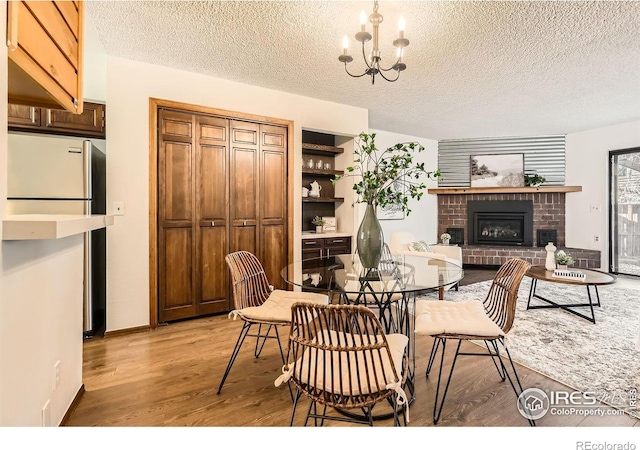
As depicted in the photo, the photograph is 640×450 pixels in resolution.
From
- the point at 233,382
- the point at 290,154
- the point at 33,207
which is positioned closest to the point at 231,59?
the point at 290,154

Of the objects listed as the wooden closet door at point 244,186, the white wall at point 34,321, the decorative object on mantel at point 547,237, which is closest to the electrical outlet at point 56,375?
the white wall at point 34,321

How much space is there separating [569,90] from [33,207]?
18.4 feet

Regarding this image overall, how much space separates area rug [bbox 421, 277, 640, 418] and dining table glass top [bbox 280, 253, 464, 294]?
95 centimetres

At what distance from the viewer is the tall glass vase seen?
7.78ft

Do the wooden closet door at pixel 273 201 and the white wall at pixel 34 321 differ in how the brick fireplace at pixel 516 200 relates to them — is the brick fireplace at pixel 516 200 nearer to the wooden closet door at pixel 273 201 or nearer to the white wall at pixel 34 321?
the wooden closet door at pixel 273 201

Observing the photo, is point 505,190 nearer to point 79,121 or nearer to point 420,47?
point 420,47

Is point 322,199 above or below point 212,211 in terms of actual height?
above

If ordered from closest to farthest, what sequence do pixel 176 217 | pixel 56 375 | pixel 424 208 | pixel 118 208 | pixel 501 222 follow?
1. pixel 56 375
2. pixel 118 208
3. pixel 176 217
4. pixel 501 222
5. pixel 424 208

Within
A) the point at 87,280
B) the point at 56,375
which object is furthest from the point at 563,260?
the point at 87,280

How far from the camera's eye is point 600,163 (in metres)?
5.77

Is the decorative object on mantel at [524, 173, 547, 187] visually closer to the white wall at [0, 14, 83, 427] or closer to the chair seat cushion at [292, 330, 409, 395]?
the chair seat cushion at [292, 330, 409, 395]

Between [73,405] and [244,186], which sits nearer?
[73,405]

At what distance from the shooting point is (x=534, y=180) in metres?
6.18

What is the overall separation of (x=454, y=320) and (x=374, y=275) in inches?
21.7
